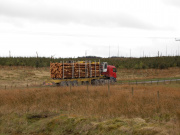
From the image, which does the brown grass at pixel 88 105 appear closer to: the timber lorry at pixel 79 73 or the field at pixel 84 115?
the field at pixel 84 115

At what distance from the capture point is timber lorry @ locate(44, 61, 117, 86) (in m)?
32.5

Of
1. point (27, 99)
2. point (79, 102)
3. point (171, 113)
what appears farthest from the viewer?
point (27, 99)

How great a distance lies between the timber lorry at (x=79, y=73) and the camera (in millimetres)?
32500

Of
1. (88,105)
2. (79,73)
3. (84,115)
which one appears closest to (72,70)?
(79,73)

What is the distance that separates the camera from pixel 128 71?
72188 millimetres

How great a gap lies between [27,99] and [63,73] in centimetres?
1315

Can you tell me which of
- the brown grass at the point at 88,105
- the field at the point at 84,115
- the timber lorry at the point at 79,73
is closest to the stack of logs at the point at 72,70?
the timber lorry at the point at 79,73

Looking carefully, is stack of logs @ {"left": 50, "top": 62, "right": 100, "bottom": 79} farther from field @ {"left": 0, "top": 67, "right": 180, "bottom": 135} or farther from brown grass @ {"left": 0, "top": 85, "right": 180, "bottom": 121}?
field @ {"left": 0, "top": 67, "right": 180, "bottom": 135}

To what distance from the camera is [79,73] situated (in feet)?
112

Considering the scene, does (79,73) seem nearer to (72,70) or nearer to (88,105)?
(72,70)

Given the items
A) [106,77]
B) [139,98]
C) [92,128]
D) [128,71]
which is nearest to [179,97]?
[139,98]

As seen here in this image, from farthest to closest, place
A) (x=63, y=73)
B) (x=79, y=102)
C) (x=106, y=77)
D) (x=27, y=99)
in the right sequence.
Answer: (x=106, y=77) < (x=63, y=73) < (x=27, y=99) < (x=79, y=102)

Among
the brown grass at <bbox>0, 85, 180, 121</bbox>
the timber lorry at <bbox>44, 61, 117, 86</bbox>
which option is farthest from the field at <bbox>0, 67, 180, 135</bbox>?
the timber lorry at <bbox>44, 61, 117, 86</bbox>

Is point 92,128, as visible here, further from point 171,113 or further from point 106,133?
point 171,113
